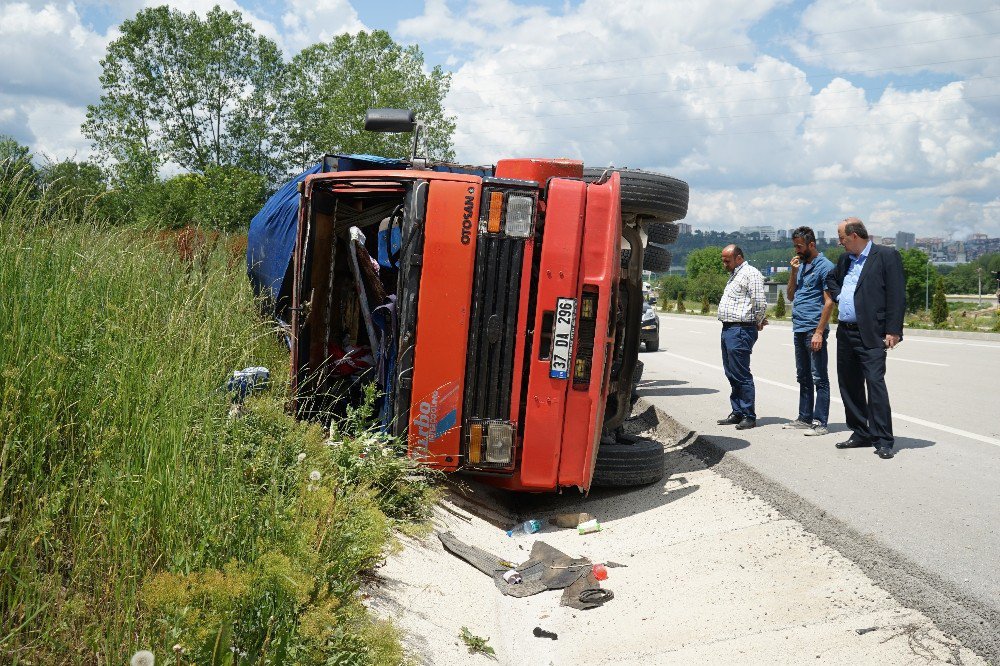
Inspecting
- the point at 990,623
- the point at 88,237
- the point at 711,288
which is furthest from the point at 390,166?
the point at 711,288

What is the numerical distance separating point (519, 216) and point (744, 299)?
3.67m

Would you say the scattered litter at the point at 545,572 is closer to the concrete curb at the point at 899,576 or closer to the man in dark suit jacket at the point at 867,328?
the concrete curb at the point at 899,576

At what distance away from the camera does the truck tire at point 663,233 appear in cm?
882

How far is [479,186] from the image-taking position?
527 centimetres

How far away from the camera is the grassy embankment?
8.46ft

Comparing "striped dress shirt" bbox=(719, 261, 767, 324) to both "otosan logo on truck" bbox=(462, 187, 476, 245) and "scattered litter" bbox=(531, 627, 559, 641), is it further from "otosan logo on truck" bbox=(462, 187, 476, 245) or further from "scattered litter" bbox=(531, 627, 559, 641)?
"scattered litter" bbox=(531, 627, 559, 641)

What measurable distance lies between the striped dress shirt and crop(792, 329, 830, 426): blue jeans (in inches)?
17.1

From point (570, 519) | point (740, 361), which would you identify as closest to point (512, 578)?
point (570, 519)

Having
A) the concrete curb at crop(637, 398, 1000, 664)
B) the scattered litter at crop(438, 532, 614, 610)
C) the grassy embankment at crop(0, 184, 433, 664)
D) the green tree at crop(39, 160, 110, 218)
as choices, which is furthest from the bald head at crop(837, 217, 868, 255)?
the green tree at crop(39, 160, 110, 218)

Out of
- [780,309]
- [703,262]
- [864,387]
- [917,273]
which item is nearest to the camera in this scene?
[864,387]

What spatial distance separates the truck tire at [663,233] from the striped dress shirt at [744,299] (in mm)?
941

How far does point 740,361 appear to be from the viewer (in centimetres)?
806

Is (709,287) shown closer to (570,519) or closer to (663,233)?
(663,233)

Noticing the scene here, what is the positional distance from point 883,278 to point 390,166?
13.9 feet
